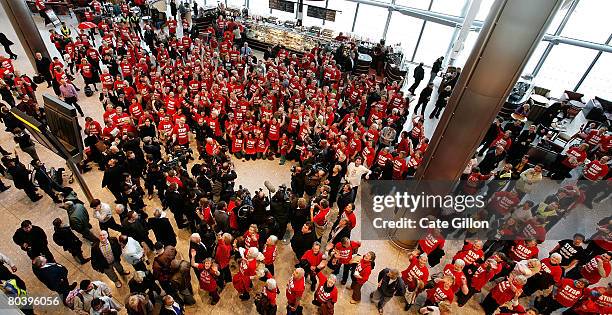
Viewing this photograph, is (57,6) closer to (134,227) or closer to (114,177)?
(114,177)

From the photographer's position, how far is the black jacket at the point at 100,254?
5.34 m

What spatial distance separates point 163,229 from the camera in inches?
239

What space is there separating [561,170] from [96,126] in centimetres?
1259

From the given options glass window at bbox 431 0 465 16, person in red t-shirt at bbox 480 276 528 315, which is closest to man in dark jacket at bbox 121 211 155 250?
person in red t-shirt at bbox 480 276 528 315

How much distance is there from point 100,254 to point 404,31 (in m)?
21.2

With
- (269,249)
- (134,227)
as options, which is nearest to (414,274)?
(269,249)

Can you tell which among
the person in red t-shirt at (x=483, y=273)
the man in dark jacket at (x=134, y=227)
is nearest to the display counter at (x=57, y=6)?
the man in dark jacket at (x=134, y=227)

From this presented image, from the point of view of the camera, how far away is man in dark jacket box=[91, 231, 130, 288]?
5.34 meters

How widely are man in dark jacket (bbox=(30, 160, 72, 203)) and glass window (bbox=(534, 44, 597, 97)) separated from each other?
1897 cm

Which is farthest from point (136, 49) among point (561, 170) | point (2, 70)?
point (561, 170)

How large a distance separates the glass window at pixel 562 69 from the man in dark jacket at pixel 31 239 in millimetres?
19153

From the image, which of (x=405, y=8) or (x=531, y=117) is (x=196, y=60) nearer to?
(x=405, y=8)

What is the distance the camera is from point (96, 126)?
8.20 meters

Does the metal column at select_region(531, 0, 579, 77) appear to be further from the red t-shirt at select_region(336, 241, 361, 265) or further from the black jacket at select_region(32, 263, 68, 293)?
the black jacket at select_region(32, 263, 68, 293)
